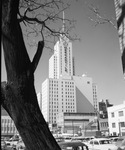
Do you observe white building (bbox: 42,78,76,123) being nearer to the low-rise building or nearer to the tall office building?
the tall office building

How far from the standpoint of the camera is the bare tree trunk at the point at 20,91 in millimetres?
3438

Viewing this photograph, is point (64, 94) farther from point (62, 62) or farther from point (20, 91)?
point (20, 91)

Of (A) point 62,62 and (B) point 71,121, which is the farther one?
(A) point 62,62

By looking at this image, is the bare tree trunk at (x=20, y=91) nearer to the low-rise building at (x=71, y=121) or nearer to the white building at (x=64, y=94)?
the low-rise building at (x=71, y=121)

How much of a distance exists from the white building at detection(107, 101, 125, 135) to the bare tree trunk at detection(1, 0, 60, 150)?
56164 millimetres

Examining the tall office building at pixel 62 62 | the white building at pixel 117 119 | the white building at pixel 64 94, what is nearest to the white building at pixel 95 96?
the white building at pixel 64 94

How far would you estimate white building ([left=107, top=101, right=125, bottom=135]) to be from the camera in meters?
56.5

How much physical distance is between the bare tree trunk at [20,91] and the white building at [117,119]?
5616cm

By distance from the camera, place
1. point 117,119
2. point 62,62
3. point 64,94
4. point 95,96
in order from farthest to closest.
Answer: point 62,62 < point 95,96 < point 64,94 < point 117,119

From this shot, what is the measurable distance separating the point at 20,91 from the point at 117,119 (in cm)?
6006

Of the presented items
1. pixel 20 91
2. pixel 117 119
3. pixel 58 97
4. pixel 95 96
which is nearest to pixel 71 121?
pixel 58 97

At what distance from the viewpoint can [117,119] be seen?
195 feet

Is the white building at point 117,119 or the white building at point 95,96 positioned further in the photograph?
the white building at point 95,96

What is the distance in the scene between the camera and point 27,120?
3.45m
